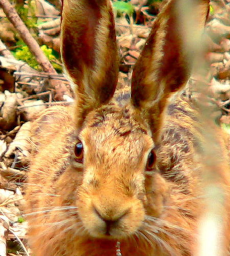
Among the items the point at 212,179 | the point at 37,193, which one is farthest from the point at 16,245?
the point at 212,179

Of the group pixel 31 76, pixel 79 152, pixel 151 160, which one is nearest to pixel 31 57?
pixel 31 76

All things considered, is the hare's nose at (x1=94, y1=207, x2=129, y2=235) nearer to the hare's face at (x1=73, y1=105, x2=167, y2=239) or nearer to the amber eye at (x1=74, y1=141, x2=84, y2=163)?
the hare's face at (x1=73, y1=105, x2=167, y2=239)

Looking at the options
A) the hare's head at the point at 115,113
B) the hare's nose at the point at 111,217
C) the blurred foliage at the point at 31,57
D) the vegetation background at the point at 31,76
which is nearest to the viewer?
the hare's nose at the point at 111,217

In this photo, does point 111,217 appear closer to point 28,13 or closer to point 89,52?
point 89,52

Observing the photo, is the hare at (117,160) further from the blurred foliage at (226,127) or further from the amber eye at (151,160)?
the blurred foliage at (226,127)

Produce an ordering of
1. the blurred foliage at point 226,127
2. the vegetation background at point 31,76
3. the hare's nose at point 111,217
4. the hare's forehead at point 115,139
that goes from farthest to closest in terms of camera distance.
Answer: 1. the blurred foliage at point 226,127
2. the vegetation background at point 31,76
3. the hare's forehead at point 115,139
4. the hare's nose at point 111,217

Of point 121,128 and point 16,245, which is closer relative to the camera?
point 121,128

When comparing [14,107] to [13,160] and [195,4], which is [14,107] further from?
[195,4]

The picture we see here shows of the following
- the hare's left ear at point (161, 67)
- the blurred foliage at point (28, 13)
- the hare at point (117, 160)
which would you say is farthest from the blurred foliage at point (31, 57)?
the hare's left ear at point (161, 67)
